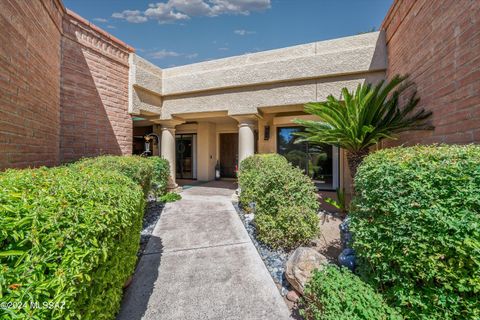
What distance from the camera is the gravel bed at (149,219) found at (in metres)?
4.13

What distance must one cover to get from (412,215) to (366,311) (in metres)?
0.92

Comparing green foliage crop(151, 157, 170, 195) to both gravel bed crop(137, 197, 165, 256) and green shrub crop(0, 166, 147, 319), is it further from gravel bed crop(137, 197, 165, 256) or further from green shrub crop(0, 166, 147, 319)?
green shrub crop(0, 166, 147, 319)

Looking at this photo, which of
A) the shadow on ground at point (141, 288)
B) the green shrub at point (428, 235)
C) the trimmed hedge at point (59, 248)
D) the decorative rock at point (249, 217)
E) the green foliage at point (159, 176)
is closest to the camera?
the trimmed hedge at point (59, 248)

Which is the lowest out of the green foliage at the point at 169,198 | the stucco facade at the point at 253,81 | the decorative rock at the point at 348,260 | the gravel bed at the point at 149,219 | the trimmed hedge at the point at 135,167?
the gravel bed at the point at 149,219

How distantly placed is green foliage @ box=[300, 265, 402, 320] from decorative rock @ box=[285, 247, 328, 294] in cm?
29

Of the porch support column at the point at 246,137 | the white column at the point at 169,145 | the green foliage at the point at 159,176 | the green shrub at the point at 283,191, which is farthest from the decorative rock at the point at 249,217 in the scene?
the white column at the point at 169,145

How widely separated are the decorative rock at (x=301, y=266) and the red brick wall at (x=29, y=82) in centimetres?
432

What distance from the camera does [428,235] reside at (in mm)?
1715

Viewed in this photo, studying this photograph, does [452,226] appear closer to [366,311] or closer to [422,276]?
[422,276]

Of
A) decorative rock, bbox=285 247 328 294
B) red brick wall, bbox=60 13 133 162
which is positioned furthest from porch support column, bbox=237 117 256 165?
decorative rock, bbox=285 247 328 294

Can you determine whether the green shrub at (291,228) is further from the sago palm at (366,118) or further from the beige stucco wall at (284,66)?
the beige stucco wall at (284,66)

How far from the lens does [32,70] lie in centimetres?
367

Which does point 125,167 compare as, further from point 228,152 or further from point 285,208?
point 228,152

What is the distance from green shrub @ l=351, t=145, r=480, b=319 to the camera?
1.60m
